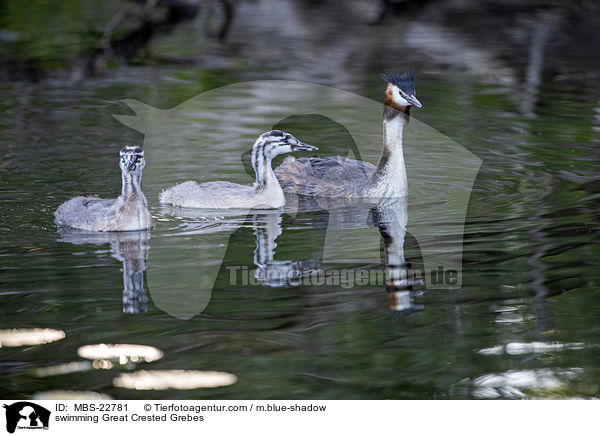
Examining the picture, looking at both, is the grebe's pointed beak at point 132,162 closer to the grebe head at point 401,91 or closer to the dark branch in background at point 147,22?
the grebe head at point 401,91

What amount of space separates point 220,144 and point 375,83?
4.55 m

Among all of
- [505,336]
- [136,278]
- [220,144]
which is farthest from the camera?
[220,144]

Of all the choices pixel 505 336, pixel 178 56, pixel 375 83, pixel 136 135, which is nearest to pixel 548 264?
pixel 505 336

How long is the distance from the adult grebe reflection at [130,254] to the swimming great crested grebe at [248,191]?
0.95 m

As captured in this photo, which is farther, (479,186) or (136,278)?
(479,186)

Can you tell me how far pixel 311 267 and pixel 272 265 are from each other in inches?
12.0

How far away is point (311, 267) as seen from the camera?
7727mm

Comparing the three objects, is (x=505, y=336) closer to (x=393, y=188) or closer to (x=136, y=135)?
(x=393, y=188)

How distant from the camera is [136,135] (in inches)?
504

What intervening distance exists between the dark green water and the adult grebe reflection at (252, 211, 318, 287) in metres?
0.06

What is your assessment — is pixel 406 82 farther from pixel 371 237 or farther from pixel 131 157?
pixel 131 157
